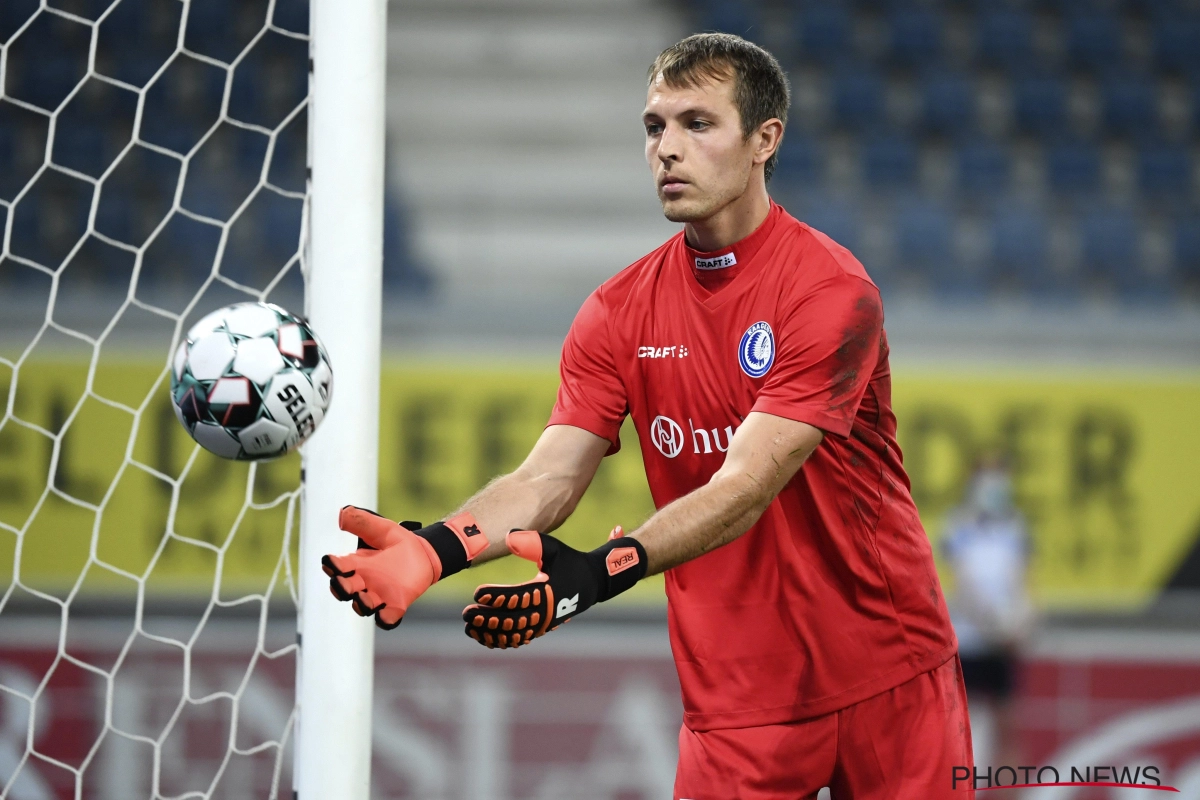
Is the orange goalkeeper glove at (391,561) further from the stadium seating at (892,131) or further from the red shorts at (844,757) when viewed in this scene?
the stadium seating at (892,131)

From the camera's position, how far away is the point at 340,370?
2648mm

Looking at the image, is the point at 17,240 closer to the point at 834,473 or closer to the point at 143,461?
the point at 143,461

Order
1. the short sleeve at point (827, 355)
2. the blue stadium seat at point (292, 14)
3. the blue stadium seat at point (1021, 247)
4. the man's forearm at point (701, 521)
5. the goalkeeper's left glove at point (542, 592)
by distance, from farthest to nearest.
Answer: the blue stadium seat at point (292, 14) < the blue stadium seat at point (1021, 247) < the short sleeve at point (827, 355) < the man's forearm at point (701, 521) < the goalkeeper's left glove at point (542, 592)

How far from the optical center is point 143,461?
20.4 ft

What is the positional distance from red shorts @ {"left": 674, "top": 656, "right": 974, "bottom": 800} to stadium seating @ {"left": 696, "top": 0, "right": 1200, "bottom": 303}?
207 inches

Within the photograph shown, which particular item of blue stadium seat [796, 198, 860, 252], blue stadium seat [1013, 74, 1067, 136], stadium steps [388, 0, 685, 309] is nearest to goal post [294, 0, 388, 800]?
stadium steps [388, 0, 685, 309]

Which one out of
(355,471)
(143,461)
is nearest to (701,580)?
(355,471)

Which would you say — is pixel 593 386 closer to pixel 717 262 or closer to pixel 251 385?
pixel 717 262

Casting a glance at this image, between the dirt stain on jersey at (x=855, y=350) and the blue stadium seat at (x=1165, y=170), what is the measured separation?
20.4ft

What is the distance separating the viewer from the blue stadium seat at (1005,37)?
8.19 metres

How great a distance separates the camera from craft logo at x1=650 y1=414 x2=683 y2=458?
255 cm

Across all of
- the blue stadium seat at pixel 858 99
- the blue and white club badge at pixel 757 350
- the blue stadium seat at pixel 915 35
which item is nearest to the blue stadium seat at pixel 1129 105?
the blue stadium seat at pixel 915 35

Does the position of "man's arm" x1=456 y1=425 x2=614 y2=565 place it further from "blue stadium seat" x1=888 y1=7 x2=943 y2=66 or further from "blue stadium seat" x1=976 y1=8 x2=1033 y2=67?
"blue stadium seat" x1=976 y1=8 x2=1033 y2=67

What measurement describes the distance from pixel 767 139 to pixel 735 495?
82cm
